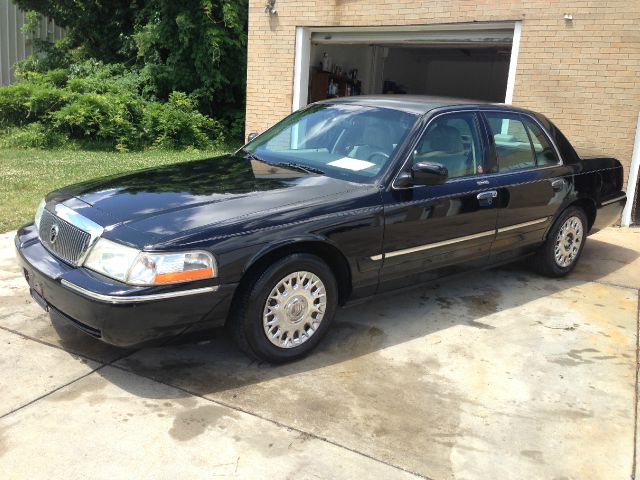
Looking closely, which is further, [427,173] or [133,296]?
[427,173]

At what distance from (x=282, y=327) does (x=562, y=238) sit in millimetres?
3334

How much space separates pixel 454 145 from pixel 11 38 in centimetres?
1713

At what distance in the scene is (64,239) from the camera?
3.69m

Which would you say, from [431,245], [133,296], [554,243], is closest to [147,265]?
[133,296]

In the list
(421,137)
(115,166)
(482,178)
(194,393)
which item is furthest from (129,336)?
(115,166)

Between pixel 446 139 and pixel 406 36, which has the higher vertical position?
pixel 406 36

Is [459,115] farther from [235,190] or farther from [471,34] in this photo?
[471,34]

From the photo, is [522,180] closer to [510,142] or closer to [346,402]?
[510,142]

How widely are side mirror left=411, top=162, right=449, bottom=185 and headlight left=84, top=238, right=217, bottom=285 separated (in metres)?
1.55

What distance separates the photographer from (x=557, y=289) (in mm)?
5770

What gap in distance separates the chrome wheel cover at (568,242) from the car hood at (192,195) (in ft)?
8.74

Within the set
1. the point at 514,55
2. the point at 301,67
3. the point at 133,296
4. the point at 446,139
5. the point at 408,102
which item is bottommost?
the point at 133,296

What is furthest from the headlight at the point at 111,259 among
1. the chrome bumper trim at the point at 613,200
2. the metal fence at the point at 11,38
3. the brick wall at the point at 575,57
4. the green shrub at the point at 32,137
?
the metal fence at the point at 11,38

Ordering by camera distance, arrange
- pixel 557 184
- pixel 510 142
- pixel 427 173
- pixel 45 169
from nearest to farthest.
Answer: pixel 427 173, pixel 510 142, pixel 557 184, pixel 45 169
